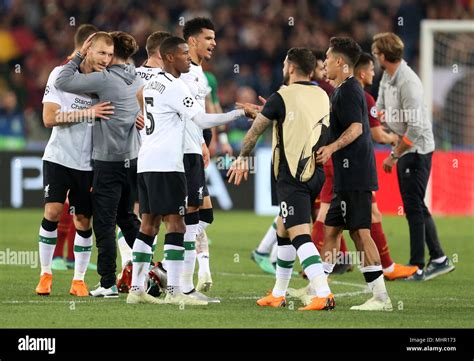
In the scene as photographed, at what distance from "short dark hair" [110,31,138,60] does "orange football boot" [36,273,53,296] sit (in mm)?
2038

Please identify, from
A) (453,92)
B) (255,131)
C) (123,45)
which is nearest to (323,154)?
(255,131)

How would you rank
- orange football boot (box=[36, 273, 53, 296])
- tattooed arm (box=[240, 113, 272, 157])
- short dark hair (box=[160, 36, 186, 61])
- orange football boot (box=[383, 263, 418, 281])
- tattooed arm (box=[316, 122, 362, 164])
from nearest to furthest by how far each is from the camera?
tattooed arm (box=[240, 113, 272, 157]) → tattooed arm (box=[316, 122, 362, 164]) → short dark hair (box=[160, 36, 186, 61]) → orange football boot (box=[36, 273, 53, 296]) → orange football boot (box=[383, 263, 418, 281])

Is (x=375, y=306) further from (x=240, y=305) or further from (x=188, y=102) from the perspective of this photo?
(x=188, y=102)

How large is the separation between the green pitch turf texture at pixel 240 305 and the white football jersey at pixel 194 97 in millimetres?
1342

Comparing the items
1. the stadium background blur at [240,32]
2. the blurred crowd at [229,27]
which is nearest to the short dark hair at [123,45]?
the stadium background blur at [240,32]

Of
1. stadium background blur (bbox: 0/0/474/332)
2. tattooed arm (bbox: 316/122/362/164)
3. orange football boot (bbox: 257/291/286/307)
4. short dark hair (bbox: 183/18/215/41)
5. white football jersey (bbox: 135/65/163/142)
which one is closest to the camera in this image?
stadium background blur (bbox: 0/0/474/332)

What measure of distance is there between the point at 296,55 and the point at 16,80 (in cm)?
1449

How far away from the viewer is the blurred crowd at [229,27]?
75.0ft

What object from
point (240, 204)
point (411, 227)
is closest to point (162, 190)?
point (411, 227)

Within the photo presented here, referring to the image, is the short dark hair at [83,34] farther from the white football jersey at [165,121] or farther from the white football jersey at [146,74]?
the white football jersey at [165,121]

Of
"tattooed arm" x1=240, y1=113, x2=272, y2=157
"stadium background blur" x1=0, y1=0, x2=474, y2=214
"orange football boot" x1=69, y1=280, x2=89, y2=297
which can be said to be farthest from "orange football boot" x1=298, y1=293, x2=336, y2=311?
"stadium background blur" x1=0, y1=0, x2=474, y2=214

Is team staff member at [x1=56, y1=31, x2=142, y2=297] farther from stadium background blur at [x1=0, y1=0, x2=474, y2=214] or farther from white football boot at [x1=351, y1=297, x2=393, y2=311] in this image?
stadium background blur at [x1=0, y1=0, x2=474, y2=214]

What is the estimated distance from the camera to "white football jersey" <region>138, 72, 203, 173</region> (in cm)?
903

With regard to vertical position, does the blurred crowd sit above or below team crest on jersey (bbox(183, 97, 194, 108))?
above
